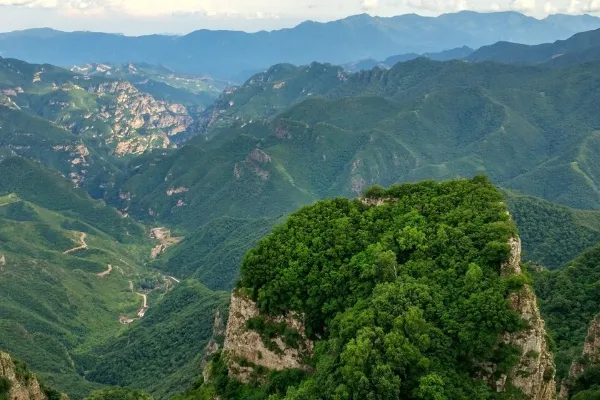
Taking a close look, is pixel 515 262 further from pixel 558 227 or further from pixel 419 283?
pixel 558 227

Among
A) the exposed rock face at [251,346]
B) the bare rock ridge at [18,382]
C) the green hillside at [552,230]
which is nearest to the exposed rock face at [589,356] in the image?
the exposed rock face at [251,346]

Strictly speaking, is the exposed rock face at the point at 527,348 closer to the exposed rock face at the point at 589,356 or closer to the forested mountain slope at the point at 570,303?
the exposed rock face at the point at 589,356

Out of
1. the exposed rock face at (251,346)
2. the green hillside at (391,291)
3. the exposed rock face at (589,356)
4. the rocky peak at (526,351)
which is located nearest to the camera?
the green hillside at (391,291)

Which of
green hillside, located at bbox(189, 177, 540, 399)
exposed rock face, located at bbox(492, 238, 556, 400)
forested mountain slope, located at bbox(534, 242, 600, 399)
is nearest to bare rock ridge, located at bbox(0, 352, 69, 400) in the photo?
green hillside, located at bbox(189, 177, 540, 399)

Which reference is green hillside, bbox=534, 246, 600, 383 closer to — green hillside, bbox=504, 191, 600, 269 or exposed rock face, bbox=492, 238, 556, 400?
exposed rock face, bbox=492, 238, 556, 400

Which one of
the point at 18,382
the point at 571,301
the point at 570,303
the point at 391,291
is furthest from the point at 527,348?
the point at 18,382

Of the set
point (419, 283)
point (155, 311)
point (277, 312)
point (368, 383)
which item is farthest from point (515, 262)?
point (155, 311)
